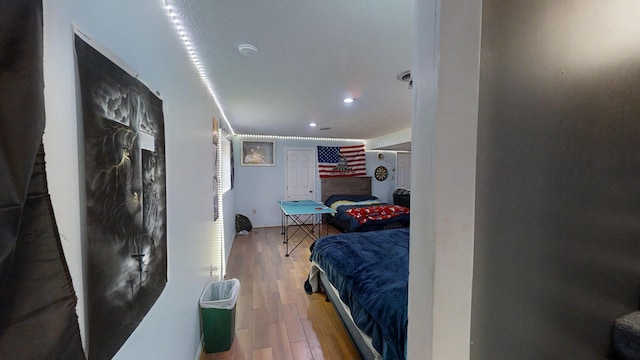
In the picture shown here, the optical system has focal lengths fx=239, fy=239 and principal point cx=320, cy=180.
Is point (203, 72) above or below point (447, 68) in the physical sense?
above

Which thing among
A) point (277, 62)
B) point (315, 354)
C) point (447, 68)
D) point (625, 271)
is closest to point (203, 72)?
point (277, 62)

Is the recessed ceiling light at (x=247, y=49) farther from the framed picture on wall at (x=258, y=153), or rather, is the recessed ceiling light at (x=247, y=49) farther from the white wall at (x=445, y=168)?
the framed picture on wall at (x=258, y=153)

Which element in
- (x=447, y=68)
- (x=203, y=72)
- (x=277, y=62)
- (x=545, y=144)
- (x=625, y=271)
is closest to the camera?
(x=447, y=68)

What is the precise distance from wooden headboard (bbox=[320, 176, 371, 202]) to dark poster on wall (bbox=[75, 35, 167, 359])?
5198mm

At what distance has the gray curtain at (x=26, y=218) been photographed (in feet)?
1.08

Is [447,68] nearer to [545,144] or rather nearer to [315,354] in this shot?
[545,144]

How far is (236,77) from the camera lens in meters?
2.12

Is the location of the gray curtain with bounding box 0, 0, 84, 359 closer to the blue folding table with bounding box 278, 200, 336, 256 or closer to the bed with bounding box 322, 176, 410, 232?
the blue folding table with bounding box 278, 200, 336, 256

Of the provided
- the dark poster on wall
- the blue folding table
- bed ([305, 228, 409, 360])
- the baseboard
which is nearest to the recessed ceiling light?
the dark poster on wall

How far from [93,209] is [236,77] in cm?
182

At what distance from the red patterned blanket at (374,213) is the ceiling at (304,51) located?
89.6 inches

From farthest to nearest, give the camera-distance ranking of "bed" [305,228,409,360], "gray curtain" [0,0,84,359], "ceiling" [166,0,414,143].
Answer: "bed" [305,228,409,360], "ceiling" [166,0,414,143], "gray curtain" [0,0,84,359]

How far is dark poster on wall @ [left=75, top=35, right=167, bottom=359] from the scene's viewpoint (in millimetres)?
592

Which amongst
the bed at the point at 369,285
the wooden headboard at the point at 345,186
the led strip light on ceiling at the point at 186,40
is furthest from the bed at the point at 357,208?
the led strip light on ceiling at the point at 186,40
